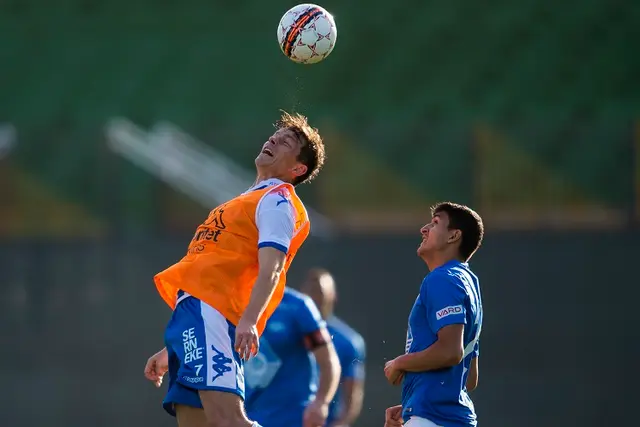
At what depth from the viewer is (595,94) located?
54.2 feet

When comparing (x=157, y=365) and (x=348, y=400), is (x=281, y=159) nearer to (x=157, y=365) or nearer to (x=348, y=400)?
(x=157, y=365)

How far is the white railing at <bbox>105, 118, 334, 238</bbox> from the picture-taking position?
12.4 meters

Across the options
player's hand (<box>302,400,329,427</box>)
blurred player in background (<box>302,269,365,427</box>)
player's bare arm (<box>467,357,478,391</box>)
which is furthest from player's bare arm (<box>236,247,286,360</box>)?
blurred player in background (<box>302,269,365,427</box>)

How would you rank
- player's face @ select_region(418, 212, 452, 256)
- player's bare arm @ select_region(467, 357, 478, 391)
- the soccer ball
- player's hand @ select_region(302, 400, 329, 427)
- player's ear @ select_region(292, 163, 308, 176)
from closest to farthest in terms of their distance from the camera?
player's face @ select_region(418, 212, 452, 256)
player's bare arm @ select_region(467, 357, 478, 391)
player's ear @ select_region(292, 163, 308, 176)
the soccer ball
player's hand @ select_region(302, 400, 329, 427)

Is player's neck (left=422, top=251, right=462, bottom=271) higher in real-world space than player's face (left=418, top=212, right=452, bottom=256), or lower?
lower

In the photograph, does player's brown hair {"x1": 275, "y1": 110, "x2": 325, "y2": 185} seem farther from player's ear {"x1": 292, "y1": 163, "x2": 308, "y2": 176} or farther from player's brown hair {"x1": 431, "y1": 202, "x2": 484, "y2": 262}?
player's brown hair {"x1": 431, "y1": 202, "x2": 484, "y2": 262}

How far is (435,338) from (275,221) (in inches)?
37.2

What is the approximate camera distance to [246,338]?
4930mm

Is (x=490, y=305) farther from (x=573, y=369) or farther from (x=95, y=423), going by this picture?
(x=95, y=423)

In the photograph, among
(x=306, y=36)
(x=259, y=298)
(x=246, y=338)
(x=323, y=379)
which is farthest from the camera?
(x=323, y=379)

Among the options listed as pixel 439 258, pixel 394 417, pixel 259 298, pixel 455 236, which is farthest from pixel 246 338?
pixel 455 236

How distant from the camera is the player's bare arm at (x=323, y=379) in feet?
22.9

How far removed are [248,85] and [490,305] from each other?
751 centimetres

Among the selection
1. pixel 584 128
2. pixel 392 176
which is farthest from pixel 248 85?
pixel 584 128
